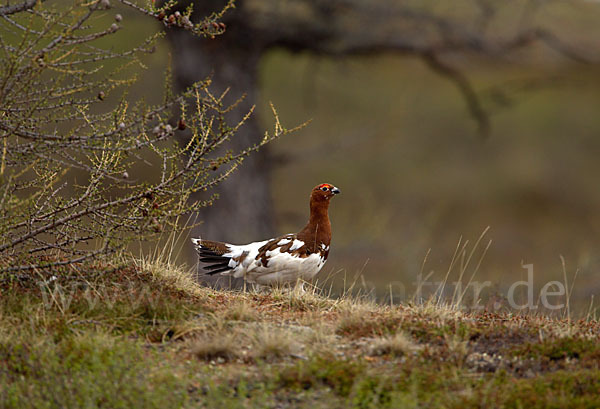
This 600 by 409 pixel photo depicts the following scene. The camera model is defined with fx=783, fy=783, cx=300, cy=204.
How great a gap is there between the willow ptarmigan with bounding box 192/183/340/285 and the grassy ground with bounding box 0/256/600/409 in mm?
618

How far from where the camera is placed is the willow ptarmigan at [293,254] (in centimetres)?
695

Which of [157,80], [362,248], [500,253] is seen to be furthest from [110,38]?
[362,248]

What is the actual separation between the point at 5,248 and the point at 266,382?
249 cm

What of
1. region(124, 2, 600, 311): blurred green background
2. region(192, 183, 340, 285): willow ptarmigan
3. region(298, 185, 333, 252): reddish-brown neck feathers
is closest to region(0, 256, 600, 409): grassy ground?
region(192, 183, 340, 285): willow ptarmigan

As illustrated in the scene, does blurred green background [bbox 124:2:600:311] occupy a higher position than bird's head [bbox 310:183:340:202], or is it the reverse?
bird's head [bbox 310:183:340:202]

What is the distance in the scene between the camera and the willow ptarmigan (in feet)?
22.8

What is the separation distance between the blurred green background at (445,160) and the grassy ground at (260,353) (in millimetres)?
5472

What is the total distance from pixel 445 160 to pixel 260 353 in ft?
105

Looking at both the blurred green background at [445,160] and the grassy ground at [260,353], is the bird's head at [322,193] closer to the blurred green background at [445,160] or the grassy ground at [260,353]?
the grassy ground at [260,353]

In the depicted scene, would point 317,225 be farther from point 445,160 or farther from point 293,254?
point 445,160

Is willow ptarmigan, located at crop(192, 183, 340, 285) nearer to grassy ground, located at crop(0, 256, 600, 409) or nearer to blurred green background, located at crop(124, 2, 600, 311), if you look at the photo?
grassy ground, located at crop(0, 256, 600, 409)

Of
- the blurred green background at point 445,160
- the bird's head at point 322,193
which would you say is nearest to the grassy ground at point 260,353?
the bird's head at point 322,193

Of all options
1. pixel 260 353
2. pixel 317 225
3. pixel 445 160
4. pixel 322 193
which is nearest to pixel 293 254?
pixel 317 225

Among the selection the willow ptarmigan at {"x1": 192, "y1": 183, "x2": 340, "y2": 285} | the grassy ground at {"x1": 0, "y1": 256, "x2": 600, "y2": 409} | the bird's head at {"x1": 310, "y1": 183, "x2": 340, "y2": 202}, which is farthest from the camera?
the bird's head at {"x1": 310, "y1": 183, "x2": 340, "y2": 202}
